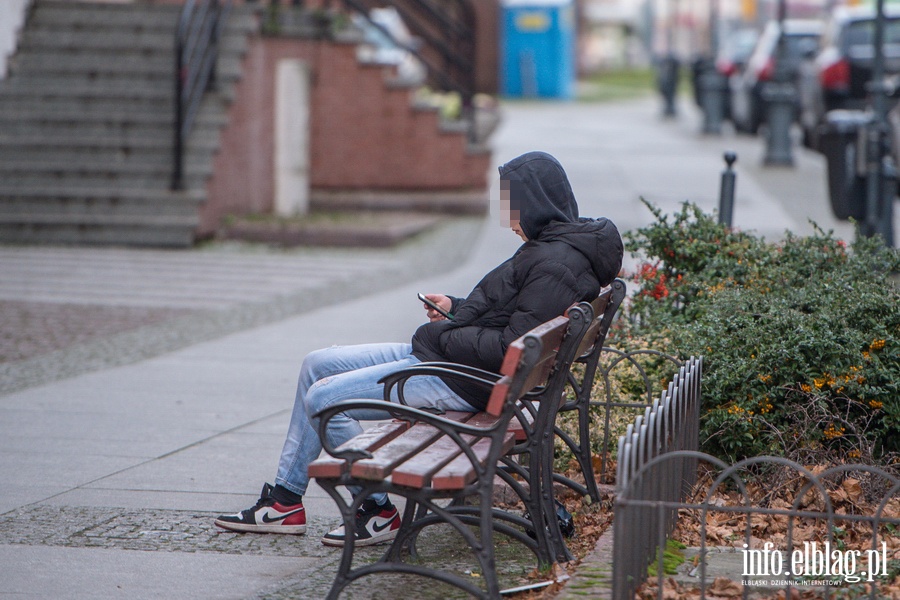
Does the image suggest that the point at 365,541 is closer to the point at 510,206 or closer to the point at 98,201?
the point at 510,206

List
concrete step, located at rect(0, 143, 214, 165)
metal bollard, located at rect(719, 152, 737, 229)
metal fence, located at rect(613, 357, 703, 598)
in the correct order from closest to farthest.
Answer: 1. metal fence, located at rect(613, 357, 703, 598)
2. metal bollard, located at rect(719, 152, 737, 229)
3. concrete step, located at rect(0, 143, 214, 165)

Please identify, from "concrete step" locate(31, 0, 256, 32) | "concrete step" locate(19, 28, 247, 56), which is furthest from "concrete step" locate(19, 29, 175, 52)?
"concrete step" locate(31, 0, 256, 32)

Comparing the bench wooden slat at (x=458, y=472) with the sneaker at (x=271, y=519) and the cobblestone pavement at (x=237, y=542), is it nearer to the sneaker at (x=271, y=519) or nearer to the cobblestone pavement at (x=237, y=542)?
the cobblestone pavement at (x=237, y=542)

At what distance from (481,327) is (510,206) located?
424mm

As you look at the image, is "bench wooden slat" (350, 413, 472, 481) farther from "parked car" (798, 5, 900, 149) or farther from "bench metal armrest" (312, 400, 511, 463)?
"parked car" (798, 5, 900, 149)

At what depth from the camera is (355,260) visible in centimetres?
1234

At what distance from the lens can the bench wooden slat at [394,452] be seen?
3539 mm

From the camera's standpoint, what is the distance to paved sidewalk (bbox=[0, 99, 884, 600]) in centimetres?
428

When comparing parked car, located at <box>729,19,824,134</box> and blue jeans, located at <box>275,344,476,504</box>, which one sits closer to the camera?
blue jeans, located at <box>275,344,476,504</box>

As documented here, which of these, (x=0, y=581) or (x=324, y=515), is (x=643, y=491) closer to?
(x=324, y=515)

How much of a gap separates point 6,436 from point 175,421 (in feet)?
2.69

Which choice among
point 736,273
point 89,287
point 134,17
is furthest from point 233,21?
point 736,273

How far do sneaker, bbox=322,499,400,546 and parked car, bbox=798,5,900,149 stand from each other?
14.4m

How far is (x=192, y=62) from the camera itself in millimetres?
13852
